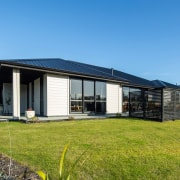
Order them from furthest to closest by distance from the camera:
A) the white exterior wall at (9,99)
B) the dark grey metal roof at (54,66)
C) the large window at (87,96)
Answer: the white exterior wall at (9,99)
the large window at (87,96)
the dark grey metal roof at (54,66)

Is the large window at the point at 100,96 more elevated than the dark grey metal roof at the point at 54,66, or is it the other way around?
the dark grey metal roof at the point at 54,66

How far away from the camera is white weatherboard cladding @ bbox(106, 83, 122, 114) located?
16.0 meters

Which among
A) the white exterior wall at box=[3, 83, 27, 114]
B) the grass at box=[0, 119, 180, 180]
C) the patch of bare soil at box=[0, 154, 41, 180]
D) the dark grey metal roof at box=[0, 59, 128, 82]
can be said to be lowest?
the grass at box=[0, 119, 180, 180]

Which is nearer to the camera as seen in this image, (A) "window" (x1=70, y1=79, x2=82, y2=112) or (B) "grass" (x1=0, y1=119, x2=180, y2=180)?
(B) "grass" (x1=0, y1=119, x2=180, y2=180)

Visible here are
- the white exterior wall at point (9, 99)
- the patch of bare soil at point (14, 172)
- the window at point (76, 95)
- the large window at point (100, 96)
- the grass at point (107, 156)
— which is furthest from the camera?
the white exterior wall at point (9, 99)

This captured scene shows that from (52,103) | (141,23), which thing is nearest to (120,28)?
(141,23)

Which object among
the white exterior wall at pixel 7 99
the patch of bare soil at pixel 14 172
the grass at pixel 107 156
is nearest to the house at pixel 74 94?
the white exterior wall at pixel 7 99

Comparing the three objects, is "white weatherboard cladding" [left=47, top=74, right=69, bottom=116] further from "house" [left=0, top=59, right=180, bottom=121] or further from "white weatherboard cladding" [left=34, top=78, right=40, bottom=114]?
"white weatherboard cladding" [left=34, top=78, right=40, bottom=114]

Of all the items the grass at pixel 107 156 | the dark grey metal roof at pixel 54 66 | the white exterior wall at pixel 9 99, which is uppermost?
the dark grey metal roof at pixel 54 66

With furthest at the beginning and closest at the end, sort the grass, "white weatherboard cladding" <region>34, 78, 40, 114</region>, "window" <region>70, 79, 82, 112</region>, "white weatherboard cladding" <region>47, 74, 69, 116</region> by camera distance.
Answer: "white weatherboard cladding" <region>34, 78, 40, 114</region> → "window" <region>70, 79, 82, 112</region> → "white weatherboard cladding" <region>47, 74, 69, 116</region> → the grass

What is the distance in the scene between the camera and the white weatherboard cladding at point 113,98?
16.0 meters

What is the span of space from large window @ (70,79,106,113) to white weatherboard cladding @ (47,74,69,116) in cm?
53

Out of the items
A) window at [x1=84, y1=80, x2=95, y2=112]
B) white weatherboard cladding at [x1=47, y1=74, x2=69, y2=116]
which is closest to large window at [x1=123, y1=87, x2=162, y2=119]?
window at [x1=84, y1=80, x2=95, y2=112]

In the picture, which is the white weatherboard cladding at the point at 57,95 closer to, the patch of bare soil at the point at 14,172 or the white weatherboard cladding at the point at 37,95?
the white weatherboard cladding at the point at 37,95
